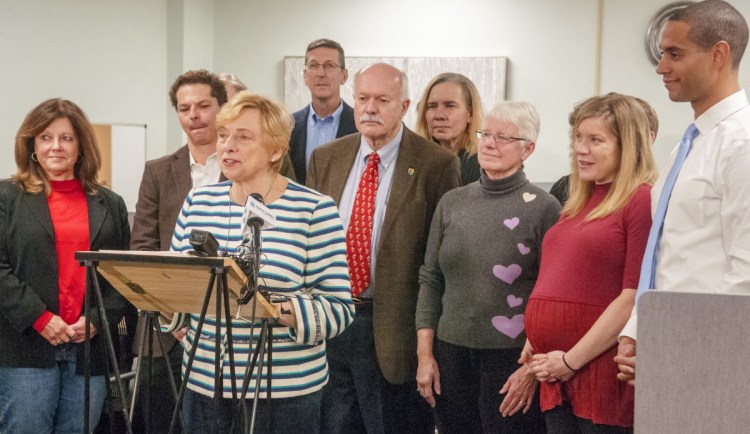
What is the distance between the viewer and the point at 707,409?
1542mm

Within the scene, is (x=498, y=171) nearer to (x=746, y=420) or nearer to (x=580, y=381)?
(x=580, y=381)

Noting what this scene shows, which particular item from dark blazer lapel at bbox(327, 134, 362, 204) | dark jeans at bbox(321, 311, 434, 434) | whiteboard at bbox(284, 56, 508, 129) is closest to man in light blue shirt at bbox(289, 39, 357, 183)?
dark blazer lapel at bbox(327, 134, 362, 204)

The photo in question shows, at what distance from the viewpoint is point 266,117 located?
7.63 ft

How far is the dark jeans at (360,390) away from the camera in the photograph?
293 cm

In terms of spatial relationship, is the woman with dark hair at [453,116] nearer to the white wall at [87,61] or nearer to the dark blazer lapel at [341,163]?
the dark blazer lapel at [341,163]

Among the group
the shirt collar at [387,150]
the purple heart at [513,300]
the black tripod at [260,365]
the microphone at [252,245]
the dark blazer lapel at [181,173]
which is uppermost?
the shirt collar at [387,150]

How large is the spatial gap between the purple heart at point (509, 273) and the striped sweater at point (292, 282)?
54 centimetres

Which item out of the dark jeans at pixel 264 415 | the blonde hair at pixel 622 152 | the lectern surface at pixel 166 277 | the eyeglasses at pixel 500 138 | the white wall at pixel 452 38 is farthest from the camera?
the white wall at pixel 452 38

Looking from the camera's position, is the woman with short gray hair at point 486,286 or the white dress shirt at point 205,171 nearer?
the woman with short gray hair at point 486,286

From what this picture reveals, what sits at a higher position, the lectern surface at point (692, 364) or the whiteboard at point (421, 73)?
the whiteboard at point (421, 73)

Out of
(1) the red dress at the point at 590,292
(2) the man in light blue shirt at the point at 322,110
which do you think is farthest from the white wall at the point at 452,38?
(1) the red dress at the point at 590,292

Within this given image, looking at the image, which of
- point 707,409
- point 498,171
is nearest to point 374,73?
point 498,171

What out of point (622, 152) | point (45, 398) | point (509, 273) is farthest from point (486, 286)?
point (45, 398)

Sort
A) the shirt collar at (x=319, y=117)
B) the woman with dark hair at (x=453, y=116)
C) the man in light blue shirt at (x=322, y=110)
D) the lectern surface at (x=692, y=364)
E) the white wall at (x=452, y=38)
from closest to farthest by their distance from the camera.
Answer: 1. the lectern surface at (x=692, y=364)
2. the woman with dark hair at (x=453, y=116)
3. the man in light blue shirt at (x=322, y=110)
4. the shirt collar at (x=319, y=117)
5. the white wall at (x=452, y=38)
